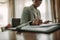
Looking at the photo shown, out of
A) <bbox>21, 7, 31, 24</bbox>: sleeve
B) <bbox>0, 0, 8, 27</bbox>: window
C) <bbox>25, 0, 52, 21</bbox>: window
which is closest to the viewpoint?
<bbox>21, 7, 31, 24</bbox>: sleeve

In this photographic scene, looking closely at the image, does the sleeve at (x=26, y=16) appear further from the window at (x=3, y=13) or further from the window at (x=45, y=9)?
the window at (x=3, y=13)

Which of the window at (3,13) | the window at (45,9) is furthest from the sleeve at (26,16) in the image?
the window at (3,13)

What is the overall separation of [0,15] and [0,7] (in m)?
0.22

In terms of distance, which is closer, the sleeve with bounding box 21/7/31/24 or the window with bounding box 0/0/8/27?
the sleeve with bounding box 21/7/31/24

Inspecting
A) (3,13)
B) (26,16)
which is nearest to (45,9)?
(3,13)

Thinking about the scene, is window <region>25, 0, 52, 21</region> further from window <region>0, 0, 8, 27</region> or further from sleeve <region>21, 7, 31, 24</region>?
sleeve <region>21, 7, 31, 24</region>

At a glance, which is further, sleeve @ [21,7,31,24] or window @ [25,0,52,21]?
window @ [25,0,52,21]

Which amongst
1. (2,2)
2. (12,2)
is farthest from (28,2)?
(2,2)

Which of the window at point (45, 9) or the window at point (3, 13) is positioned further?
the window at point (3, 13)

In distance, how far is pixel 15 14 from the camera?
3703mm

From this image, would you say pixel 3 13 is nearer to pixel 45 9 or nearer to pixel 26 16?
pixel 45 9

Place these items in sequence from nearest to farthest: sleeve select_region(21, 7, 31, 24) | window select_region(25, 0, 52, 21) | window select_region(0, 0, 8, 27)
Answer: sleeve select_region(21, 7, 31, 24) < window select_region(25, 0, 52, 21) < window select_region(0, 0, 8, 27)

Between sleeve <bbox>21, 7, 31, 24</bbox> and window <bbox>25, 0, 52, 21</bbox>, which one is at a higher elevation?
window <bbox>25, 0, 52, 21</bbox>

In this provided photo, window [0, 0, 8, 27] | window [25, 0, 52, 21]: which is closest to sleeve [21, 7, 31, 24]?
window [25, 0, 52, 21]
